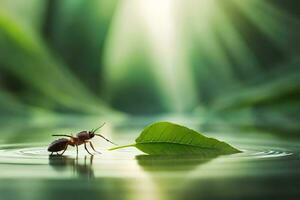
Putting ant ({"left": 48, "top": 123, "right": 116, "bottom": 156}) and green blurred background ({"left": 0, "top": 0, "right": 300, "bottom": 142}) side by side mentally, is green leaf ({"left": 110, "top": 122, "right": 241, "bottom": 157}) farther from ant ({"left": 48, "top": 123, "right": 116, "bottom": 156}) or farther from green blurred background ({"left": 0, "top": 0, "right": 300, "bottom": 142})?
green blurred background ({"left": 0, "top": 0, "right": 300, "bottom": 142})

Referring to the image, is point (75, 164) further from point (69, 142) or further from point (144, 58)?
point (144, 58)

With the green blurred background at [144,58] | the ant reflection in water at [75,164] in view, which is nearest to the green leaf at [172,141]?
the ant reflection in water at [75,164]

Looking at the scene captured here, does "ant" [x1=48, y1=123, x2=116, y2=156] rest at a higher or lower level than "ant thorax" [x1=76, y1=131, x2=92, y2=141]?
lower

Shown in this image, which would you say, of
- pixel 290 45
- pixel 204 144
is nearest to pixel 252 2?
pixel 290 45

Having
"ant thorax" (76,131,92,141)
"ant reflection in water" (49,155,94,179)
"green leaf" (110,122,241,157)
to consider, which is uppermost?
"ant thorax" (76,131,92,141)

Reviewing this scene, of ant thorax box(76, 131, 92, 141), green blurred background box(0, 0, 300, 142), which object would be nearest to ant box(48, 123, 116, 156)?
ant thorax box(76, 131, 92, 141)

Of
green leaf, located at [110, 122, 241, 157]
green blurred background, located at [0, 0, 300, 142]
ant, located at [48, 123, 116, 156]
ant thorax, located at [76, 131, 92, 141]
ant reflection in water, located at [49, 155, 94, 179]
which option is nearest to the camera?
ant reflection in water, located at [49, 155, 94, 179]
